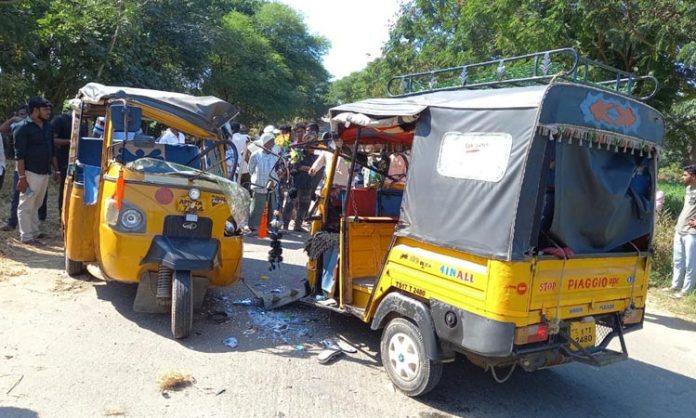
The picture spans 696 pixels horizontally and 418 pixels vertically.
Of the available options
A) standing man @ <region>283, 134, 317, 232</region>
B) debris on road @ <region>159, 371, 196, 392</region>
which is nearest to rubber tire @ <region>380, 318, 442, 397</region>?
debris on road @ <region>159, 371, 196, 392</region>

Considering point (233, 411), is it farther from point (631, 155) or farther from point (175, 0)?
point (175, 0)

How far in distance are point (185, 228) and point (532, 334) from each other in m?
3.28

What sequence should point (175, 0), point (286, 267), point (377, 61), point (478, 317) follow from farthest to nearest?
point (377, 61), point (175, 0), point (286, 267), point (478, 317)

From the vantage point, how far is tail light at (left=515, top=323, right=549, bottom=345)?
3.71 meters

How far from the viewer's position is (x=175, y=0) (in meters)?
18.6

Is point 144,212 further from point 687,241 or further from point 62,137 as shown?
point 687,241

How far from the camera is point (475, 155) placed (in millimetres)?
3965

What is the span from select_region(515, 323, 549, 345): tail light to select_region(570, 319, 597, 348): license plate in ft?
0.99

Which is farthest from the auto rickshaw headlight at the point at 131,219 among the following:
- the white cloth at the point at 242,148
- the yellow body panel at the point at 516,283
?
the white cloth at the point at 242,148

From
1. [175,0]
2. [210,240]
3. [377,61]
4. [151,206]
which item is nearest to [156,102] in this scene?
[151,206]

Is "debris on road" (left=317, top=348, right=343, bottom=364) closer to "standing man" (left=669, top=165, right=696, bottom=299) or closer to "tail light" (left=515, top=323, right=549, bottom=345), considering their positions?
"tail light" (left=515, top=323, right=549, bottom=345)

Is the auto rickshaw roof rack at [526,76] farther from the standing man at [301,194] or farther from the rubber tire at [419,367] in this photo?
the standing man at [301,194]

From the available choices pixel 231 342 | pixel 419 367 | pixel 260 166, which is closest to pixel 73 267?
pixel 231 342

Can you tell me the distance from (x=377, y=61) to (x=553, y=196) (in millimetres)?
22082
